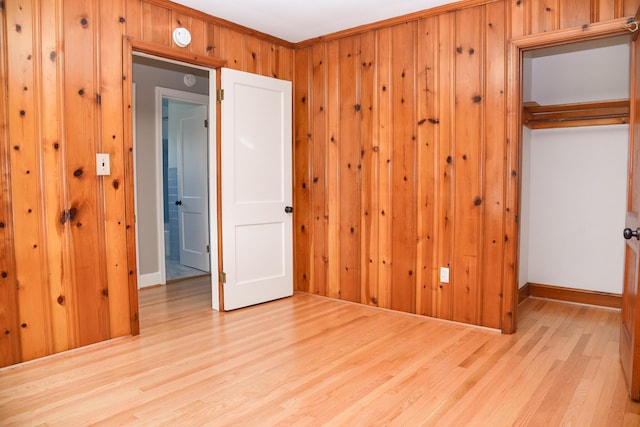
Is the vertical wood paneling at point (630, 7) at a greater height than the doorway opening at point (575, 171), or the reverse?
the vertical wood paneling at point (630, 7)

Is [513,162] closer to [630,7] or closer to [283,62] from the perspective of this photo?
[630,7]

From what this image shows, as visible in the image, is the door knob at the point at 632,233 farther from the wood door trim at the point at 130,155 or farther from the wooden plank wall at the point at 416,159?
the wood door trim at the point at 130,155

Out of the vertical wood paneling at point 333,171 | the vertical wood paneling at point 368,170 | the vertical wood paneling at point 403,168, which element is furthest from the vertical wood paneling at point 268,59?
the vertical wood paneling at point 403,168

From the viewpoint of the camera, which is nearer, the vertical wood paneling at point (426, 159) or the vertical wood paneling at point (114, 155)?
the vertical wood paneling at point (114, 155)

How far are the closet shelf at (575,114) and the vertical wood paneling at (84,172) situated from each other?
3.51 m

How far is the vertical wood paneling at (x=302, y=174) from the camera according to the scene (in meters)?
4.45

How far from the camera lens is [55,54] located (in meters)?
2.83

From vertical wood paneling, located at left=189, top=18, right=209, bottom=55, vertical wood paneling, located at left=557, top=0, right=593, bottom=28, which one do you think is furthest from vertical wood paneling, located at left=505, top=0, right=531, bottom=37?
vertical wood paneling, located at left=189, top=18, right=209, bottom=55

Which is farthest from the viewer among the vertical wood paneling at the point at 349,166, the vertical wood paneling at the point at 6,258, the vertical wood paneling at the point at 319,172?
the vertical wood paneling at the point at 319,172

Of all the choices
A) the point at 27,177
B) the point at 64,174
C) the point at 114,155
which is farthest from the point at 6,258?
the point at 114,155

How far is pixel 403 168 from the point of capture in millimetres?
3807

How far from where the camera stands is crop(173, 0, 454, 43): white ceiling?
3.44 meters

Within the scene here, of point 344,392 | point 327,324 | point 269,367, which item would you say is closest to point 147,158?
point 327,324

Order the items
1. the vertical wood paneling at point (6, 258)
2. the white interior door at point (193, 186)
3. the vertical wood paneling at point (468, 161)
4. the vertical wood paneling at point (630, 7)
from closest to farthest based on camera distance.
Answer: the vertical wood paneling at point (6, 258), the vertical wood paneling at point (630, 7), the vertical wood paneling at point (468, 161), the white interior door at point (193, 186)
